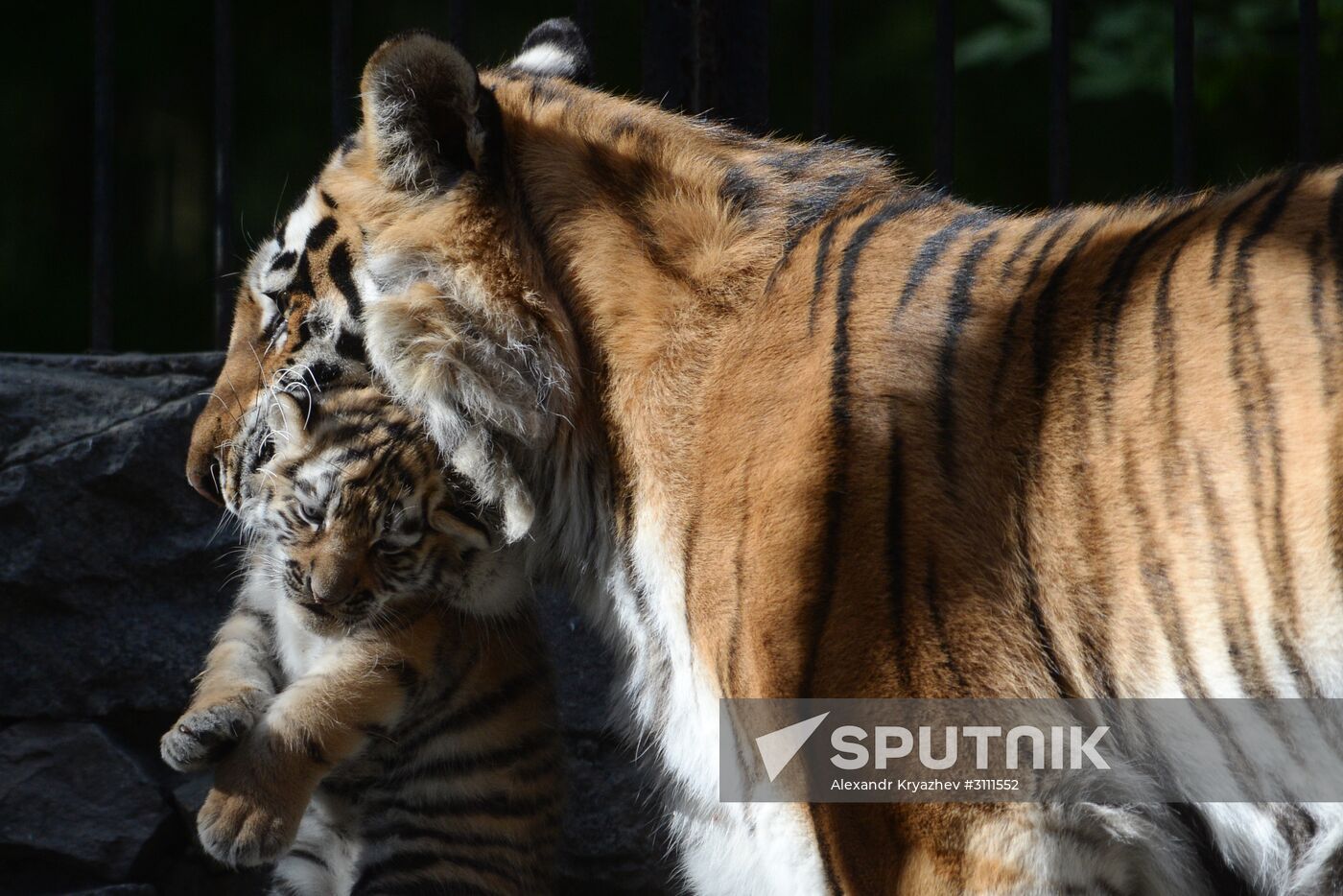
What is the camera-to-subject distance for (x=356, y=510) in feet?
6.22

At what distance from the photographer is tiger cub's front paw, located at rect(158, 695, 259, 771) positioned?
187cm

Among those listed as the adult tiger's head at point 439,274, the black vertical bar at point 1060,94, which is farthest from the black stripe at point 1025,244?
the black vertical bar at point 1060,94

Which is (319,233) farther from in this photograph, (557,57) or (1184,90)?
(1184,90)

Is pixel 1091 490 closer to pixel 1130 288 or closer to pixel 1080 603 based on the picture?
pixel 1080 603

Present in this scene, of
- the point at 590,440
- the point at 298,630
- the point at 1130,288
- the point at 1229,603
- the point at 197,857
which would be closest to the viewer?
the point at 1229,603

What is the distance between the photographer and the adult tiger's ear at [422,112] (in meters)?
1.59

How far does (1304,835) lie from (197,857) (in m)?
1.81

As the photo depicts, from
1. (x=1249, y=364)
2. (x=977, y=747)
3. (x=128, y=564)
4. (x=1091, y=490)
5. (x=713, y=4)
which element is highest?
(x=713, y=4)

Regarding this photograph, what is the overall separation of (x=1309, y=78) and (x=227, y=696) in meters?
2.29

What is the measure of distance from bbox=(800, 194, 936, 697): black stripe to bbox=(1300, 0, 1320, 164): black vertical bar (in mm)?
1553

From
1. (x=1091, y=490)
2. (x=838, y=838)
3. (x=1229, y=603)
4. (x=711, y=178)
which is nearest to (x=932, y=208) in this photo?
(x=711, y=178)

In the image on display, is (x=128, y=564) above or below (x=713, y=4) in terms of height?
below

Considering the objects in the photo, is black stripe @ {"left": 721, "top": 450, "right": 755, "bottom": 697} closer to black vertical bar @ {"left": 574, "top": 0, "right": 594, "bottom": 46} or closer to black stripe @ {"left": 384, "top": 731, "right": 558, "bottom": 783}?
black stripe @ {"left": 384, "top": 731, "right": 558, "bottom": 783}

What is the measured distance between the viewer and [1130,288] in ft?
4.77
